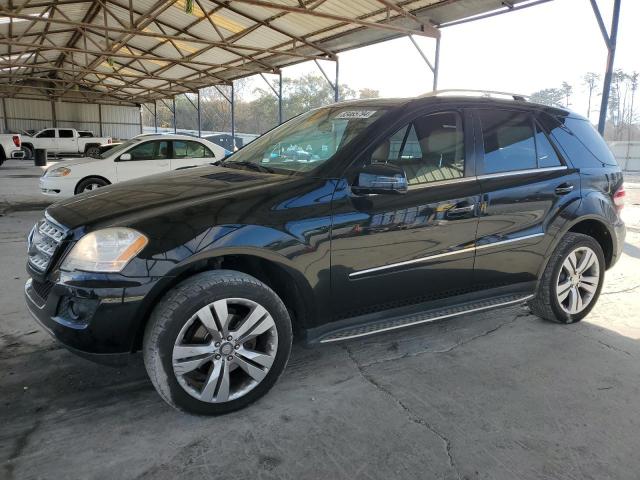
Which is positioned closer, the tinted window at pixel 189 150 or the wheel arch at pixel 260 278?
the wheel arch at pixel 260 278

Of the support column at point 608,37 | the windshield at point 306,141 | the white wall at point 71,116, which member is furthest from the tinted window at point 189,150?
the white wall at point 71,116

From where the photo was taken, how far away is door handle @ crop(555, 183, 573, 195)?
356cm

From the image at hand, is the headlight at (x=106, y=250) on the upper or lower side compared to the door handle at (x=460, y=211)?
lower

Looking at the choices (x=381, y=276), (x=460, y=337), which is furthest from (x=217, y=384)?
(x=460, y=337)

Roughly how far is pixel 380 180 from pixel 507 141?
1.31 metres

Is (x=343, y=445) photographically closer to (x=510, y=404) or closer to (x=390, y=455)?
(x=390, y=455)

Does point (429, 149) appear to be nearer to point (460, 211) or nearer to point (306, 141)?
point (460, 211)

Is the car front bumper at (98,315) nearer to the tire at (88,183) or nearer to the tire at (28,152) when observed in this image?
the tire at (88,183)

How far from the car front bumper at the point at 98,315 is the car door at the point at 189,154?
785 cm

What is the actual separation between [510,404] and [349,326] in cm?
102

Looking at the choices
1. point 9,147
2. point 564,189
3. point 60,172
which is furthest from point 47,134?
point 564,189

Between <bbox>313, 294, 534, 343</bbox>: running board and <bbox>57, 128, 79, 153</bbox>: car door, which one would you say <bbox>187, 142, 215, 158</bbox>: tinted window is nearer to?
<bbox>313, 294, 534, 343</bbox>: running board

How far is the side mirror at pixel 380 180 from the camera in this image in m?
2.65

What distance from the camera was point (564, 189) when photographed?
11.8 feet
